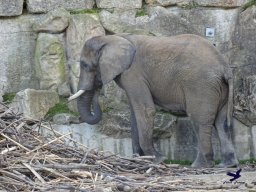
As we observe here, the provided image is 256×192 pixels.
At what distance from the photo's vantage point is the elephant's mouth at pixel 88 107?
1334cm

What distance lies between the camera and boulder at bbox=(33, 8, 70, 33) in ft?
45.2

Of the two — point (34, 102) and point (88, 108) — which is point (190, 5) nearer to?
point (88, 108)

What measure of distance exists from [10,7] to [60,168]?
4.81 metres

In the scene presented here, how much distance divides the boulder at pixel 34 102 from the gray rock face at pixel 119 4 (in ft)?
3.97

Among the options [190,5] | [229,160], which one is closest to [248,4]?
[190,5]

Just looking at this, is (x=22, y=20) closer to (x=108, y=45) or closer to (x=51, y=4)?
(x=51, y=4)

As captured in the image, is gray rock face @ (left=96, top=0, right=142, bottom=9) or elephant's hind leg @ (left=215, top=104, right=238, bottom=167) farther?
gray rock face @ (left=96, top=0, right=142, bottom=9)

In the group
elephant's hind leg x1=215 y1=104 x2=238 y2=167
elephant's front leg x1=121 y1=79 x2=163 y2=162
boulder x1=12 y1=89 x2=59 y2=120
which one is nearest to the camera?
elephant's hind leg x1=215 y1=104 x2=238 y2=167

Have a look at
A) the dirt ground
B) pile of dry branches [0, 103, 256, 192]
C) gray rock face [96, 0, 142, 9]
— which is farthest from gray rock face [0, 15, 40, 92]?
the dirt ground

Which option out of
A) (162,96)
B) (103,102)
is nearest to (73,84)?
(103,102)

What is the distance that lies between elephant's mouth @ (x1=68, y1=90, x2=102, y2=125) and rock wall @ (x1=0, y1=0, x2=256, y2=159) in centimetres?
34

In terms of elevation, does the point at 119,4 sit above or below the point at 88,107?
above

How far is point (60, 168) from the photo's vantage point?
9312mm

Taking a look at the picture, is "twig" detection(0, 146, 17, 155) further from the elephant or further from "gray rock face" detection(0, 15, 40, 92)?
"gray rock face" detection(0, 15, 40, 92)
